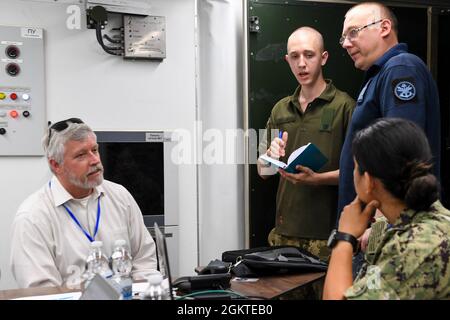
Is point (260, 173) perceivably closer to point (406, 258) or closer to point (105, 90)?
point (105, 90)

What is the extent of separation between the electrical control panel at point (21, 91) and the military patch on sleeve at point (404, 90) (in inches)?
76.5

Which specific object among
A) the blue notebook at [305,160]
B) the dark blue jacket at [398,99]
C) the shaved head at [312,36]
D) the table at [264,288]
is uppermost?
the shaved head at [312,36]

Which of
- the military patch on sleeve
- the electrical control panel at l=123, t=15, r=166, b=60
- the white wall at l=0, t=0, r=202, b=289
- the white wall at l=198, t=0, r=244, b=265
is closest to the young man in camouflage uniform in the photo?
the white wall at l=198, t=0, r=244, b=265

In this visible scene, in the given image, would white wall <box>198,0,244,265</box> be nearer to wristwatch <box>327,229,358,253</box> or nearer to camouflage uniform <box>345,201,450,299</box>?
wristwatch <box>327,229,358,253</box>

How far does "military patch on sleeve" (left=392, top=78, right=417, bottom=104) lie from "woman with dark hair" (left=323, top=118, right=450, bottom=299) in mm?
610

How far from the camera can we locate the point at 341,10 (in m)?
3.23

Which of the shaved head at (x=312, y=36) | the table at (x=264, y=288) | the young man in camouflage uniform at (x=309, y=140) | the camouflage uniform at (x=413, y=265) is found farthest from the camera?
the shaved head at (x=312, y=36)

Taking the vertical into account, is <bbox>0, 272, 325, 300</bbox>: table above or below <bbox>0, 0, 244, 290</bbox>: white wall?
below

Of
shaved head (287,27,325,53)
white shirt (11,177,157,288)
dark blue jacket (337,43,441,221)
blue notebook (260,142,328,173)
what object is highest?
shaved head (287,27,325,53)

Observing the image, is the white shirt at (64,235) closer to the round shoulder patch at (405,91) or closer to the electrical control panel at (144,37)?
the electrical control panel at (144,37)

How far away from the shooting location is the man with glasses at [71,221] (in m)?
1.96

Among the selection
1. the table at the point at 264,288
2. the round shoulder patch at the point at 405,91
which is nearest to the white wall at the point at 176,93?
the table at the point at 264,288

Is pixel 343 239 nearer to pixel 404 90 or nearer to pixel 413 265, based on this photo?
pixel 413 265

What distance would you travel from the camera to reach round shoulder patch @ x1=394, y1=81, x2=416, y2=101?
1954 mm
